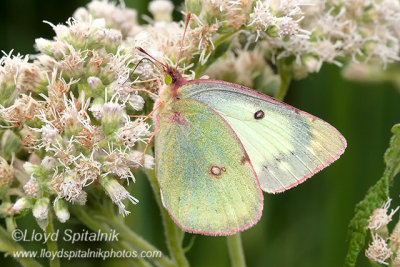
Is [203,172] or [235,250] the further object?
[235,250]

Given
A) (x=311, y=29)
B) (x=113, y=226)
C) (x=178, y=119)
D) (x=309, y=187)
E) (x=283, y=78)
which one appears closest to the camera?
(x=178, y=119)

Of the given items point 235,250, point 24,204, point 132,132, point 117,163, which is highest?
point 132,132

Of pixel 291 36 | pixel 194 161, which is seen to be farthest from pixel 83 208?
pixel 291 36

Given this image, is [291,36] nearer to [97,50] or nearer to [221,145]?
[221,145]

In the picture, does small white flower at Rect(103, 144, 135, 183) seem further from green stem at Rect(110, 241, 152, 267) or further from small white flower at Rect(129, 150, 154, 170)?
green stem at Rect(110, 241, 152, 267)

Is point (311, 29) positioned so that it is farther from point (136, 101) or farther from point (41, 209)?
point (41, 209)

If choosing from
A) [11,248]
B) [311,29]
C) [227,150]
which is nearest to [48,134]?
[11,248]

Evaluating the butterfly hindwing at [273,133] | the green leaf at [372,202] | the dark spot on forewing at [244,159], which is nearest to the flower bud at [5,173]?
the butterfly hindwing at [273,133]
